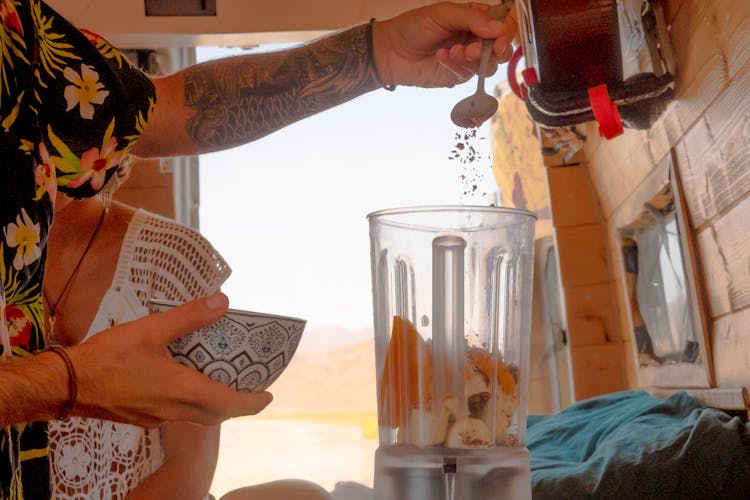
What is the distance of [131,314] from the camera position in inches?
44.5

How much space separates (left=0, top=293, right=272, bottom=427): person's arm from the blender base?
0.62 feet

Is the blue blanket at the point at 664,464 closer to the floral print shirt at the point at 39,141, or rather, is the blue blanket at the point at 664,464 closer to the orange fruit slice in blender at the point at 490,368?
the orange fruit slice in blender at the point at 490,368

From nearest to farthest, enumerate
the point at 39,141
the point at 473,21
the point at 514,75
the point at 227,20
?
1. the point at 39,141
2. the point at 473,21
3. the point at 514,75
4. the point at 227,20

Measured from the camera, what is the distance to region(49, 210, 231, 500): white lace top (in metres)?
1.03

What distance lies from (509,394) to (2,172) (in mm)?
491

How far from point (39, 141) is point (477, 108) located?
525 mm

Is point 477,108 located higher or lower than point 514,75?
lower

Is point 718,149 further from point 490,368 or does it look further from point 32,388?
point 32,388

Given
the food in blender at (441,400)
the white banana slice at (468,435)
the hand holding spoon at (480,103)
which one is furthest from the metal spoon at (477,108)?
the white banana slice at (468,435)

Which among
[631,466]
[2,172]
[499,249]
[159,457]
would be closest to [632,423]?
[631,466]

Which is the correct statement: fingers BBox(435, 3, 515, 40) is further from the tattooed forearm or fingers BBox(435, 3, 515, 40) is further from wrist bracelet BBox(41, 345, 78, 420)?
wrist bracelet BBox(41, 345, 78, 420)

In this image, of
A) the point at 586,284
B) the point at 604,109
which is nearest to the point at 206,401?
the point at 604,109

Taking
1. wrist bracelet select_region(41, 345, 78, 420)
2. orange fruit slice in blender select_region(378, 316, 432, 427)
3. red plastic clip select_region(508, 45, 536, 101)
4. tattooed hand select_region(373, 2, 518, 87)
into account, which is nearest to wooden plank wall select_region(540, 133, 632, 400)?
red plastic clip select_region(508, 45, 536, 101)

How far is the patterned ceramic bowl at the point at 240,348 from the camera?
0.58m
